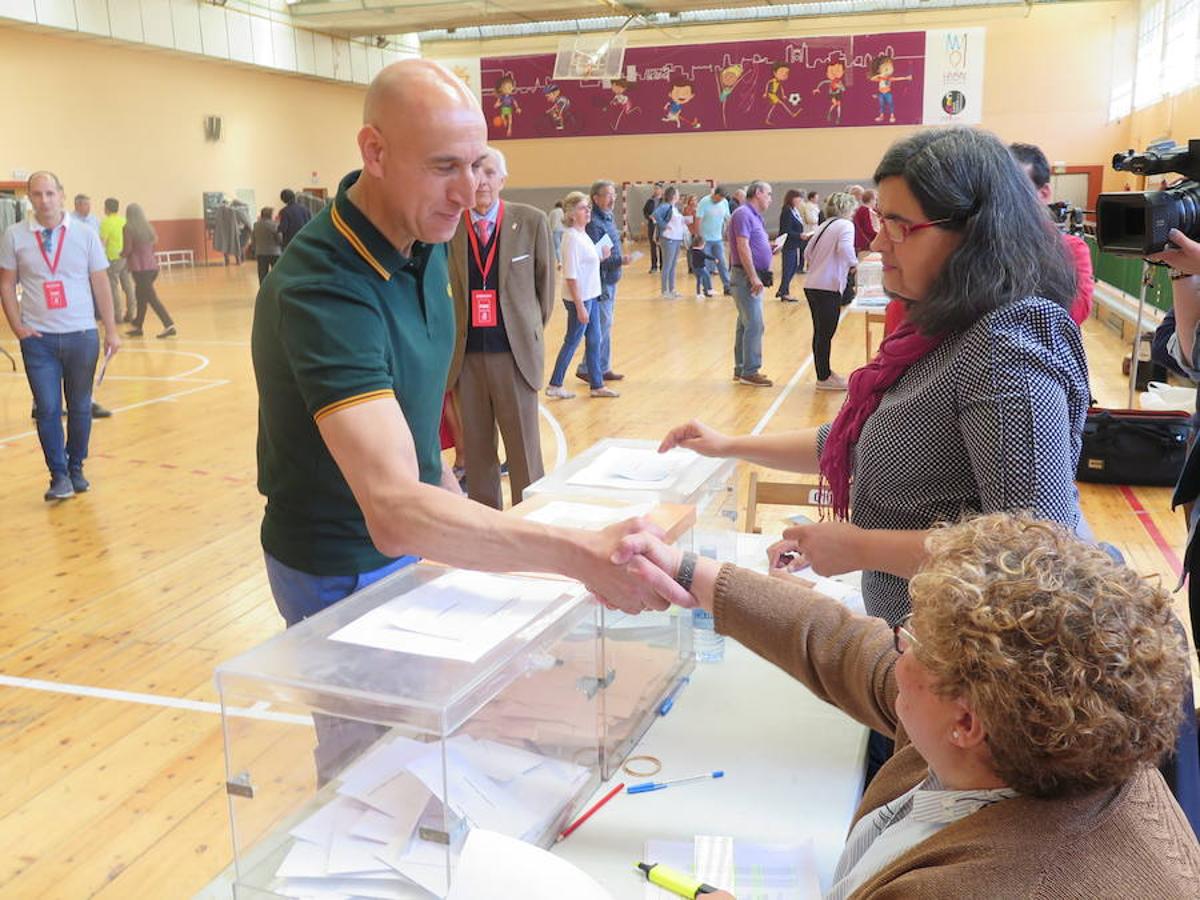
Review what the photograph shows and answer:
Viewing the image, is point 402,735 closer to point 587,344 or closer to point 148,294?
point 587,344

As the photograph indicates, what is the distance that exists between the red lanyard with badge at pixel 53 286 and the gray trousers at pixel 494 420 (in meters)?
2.59

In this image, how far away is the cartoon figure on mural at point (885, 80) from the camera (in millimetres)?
23062

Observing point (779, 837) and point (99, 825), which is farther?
point (99, 825)

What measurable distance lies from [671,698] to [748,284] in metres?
7.16

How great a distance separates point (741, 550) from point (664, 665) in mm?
779

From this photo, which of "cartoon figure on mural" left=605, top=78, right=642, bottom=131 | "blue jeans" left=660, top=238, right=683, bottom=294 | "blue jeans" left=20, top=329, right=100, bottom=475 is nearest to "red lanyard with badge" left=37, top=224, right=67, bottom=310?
"blue jeans" left=20, top=329, right=100, bottom=475

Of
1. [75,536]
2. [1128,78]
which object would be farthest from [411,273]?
[1128,78]

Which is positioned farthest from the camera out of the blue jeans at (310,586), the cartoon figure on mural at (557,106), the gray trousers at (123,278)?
the cartoon figure on mural at (557,106)

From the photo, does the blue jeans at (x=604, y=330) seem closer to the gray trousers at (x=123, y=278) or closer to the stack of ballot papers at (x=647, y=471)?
the stack of ballot papers at (x=647, y=471)

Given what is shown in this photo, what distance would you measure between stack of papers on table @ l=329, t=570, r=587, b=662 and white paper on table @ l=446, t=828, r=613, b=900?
0.34 meters

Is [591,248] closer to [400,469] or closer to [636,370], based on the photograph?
[636,370]

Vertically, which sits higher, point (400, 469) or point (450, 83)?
point (450, 83)

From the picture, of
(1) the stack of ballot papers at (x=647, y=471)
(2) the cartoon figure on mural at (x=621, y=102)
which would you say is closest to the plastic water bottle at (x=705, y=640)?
(1) the stack of ballot papers at (x=647, y=471)

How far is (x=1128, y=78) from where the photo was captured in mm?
22734
